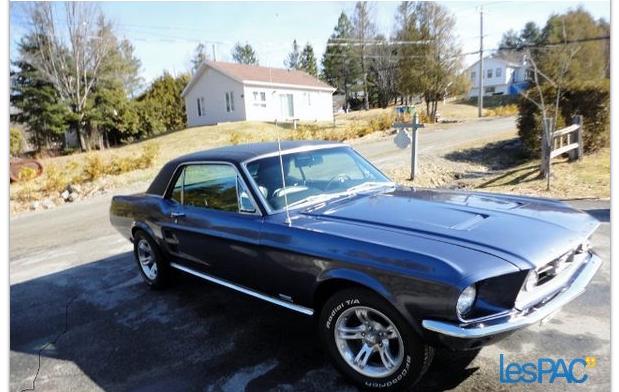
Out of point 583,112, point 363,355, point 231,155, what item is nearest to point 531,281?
point 363,355

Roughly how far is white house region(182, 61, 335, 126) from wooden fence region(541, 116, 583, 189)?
20713 millimetres

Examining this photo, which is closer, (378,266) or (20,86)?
(378,266)

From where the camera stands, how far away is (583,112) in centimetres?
1083

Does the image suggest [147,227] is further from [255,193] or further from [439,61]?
[439,61]

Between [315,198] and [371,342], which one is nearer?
[371,342]

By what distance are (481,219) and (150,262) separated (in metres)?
3.62

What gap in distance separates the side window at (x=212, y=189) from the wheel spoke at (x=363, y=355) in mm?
1350

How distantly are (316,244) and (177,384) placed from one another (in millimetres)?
1412

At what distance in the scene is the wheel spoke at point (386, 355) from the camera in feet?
8.79

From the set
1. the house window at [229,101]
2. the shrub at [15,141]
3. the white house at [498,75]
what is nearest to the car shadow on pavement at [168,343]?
the shrub at [15,141]

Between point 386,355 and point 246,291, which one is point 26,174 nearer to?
point 246,291

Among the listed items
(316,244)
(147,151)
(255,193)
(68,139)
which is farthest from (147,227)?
(68,139)

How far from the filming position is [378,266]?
255 centimetres

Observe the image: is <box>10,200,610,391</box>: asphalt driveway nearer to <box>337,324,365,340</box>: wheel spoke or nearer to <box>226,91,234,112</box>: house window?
<box>337,324,365,340</box>: wheel spoke
